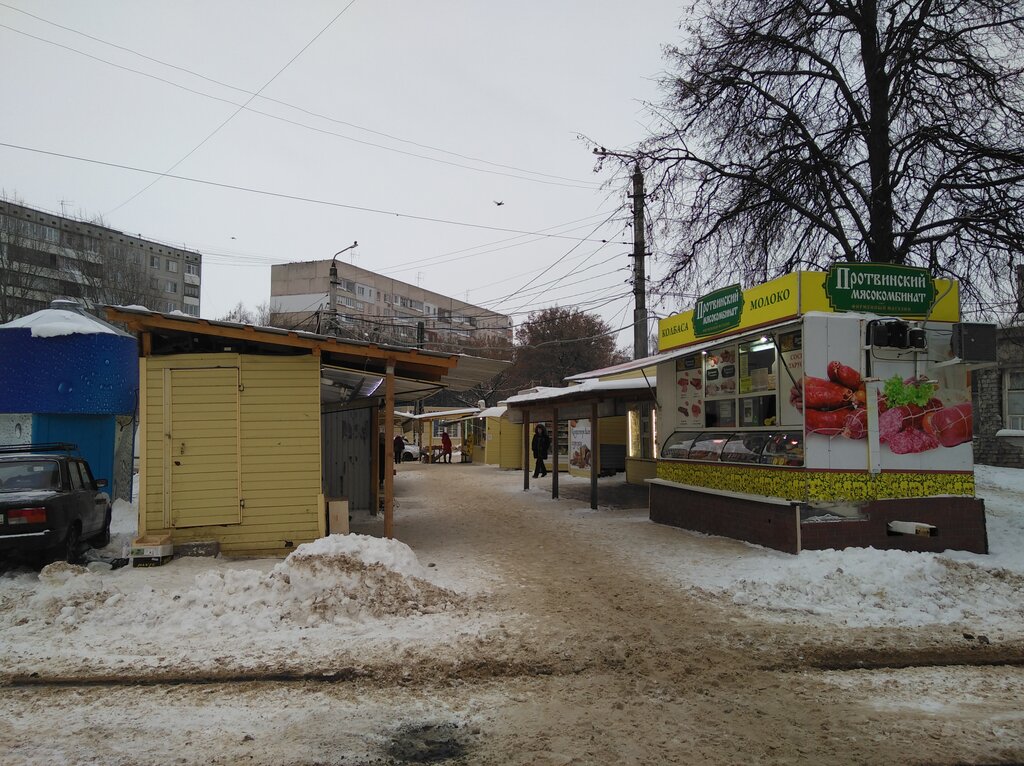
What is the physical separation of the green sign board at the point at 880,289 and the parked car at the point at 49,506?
10452mm

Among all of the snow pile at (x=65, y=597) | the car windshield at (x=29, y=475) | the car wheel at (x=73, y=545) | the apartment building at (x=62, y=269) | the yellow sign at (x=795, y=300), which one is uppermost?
the apartment building at (x=62, y=269)

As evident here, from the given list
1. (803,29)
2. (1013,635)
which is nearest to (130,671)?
(1013,635)

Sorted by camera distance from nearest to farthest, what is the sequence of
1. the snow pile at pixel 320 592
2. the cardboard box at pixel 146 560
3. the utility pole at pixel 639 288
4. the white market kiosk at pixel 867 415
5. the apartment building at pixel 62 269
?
1. the snow pile at pixel 320 592
2. the cardboard box at pixel 146 560
3. the white market kiosk at pixel 867 415
4. the utility pole at pixel 639 288
5. the apartment building at pixel 62 269

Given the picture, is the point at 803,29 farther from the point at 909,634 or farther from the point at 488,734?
the point at 488,734

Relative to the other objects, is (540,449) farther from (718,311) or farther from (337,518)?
(337,518)

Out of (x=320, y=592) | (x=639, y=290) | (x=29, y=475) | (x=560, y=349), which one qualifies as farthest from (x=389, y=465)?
(x=560, y=349)

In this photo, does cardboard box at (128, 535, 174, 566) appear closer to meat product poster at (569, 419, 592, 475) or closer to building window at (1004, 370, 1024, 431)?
meat product poster at (569, 419, 592, 475)

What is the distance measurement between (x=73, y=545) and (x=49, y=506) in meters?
0.97

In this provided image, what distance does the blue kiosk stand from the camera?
497 inches

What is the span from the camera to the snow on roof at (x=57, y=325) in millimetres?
12844

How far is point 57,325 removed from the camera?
42.5 ft

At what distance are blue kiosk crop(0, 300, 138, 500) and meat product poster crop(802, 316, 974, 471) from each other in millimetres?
12342

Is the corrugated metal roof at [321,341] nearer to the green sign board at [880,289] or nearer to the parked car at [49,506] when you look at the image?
the parked car at [49,506]

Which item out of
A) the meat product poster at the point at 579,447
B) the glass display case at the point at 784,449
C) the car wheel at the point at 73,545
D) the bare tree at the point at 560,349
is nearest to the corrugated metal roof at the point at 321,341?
the car wheel at the point at 73,545
